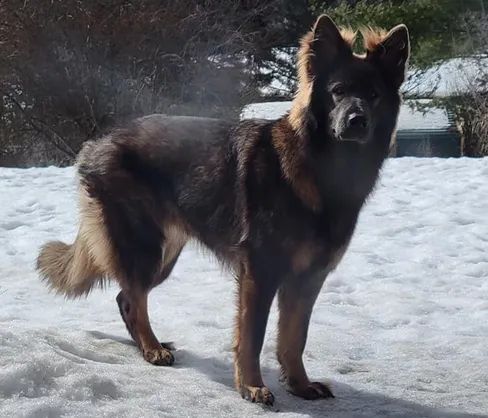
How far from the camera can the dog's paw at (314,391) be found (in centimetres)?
373

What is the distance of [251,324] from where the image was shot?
3.71 meters

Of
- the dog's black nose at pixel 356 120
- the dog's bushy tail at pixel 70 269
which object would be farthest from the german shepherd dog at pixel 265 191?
the dog's bushy tail at pixel 70 269

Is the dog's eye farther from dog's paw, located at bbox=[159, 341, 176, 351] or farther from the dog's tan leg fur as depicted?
dog's paw, located at bbox=[159, 341, 176, 351]

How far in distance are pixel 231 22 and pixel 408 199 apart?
295 inches

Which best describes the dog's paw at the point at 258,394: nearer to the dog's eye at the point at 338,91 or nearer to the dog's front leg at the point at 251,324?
the dog's front leg at the point at 251,324

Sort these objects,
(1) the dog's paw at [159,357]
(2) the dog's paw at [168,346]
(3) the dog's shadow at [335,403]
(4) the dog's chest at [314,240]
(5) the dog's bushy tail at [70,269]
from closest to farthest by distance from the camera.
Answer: (3) the dog's shadow at [335,403], (4) the dog's chest at [314,240], (1) the dog's paw at [159,357], (2) the dog's paw at [168,346], (5) the dog's bushy tail at [70,269]

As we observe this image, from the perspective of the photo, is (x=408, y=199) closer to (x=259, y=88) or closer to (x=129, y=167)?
(x=129, y=167)

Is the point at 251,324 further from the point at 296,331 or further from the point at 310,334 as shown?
the point at 310,334

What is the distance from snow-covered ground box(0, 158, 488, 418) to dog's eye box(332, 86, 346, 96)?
1.46 meters

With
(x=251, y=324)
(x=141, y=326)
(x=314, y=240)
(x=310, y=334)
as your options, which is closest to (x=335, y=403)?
(x=251, y=324)

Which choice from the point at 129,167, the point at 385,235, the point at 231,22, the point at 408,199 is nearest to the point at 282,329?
the point at 129,167

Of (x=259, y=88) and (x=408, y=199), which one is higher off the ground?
(x=259, y=88)

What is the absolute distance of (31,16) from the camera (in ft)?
41.8

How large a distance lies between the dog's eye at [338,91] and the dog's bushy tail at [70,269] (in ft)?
5.82
